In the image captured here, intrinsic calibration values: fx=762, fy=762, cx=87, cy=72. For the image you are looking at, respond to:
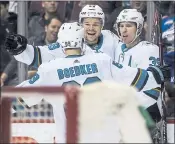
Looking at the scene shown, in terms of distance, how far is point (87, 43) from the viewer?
598cm

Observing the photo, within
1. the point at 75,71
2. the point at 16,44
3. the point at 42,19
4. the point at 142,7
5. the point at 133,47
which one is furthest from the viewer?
the point at 42,19

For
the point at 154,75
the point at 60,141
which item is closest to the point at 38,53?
the point at 154,75

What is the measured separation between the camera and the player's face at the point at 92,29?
5980 millimetres

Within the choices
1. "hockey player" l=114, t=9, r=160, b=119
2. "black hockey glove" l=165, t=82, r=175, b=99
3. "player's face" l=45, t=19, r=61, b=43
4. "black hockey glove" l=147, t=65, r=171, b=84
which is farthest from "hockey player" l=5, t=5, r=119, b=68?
"black hockey glove" l=147, t=65, r=171, b=84

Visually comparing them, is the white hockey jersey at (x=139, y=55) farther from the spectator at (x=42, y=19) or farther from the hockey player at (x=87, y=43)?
the spectator at (x=42, y=19)

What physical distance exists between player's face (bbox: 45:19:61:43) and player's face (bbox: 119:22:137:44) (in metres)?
0.95

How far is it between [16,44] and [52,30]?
1.08 m

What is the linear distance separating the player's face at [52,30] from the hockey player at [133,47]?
86 cm

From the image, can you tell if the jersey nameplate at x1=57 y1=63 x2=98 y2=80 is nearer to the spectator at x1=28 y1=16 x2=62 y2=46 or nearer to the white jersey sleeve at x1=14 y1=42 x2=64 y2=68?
the white jersey sleeve at x1=14 y1=42 x2=64 y2=68

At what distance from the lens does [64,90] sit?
3006 millimetres

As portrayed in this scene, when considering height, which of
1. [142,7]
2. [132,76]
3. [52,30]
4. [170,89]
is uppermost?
[142,7]

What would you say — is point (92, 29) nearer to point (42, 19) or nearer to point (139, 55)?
point (139, 55)

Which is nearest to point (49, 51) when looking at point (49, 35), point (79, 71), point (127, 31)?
point (127, 31)

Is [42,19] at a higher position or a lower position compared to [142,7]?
lower
